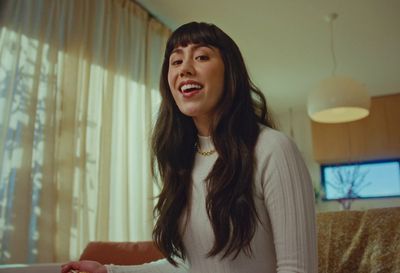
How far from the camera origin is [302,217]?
85cm

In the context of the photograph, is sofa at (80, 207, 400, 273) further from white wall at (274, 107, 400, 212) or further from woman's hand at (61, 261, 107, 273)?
white wall at (274, 107, 400, 212)

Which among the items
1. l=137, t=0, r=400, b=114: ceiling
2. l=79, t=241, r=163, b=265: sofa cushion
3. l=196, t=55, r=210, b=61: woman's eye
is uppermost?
l=137, t=0, r=400, b=114: ceiling

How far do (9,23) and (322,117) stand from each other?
2530mm

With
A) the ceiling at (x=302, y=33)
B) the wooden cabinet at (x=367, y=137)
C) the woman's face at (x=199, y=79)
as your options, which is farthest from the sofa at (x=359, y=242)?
the wooden cabinet at (x=367, y=137)

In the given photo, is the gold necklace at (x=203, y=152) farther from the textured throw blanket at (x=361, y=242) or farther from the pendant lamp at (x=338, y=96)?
the pendant lamp at (x=338, y=96)

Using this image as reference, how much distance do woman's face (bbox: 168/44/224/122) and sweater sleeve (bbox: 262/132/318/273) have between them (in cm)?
22

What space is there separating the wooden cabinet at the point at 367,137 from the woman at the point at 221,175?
190 inches

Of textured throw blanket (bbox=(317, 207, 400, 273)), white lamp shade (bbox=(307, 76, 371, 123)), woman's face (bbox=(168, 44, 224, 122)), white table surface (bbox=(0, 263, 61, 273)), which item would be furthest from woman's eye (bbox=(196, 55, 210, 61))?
white lamp shade (bbox=(307, 76, 371, 123))

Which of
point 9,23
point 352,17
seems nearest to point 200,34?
point 9,23

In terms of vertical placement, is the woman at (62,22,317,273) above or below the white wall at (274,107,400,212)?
below

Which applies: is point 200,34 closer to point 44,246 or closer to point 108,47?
point 44,246

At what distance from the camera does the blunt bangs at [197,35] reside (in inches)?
41.9

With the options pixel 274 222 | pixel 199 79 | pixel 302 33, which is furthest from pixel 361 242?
pixel 302 33

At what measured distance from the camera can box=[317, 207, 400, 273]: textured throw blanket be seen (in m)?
1.51
